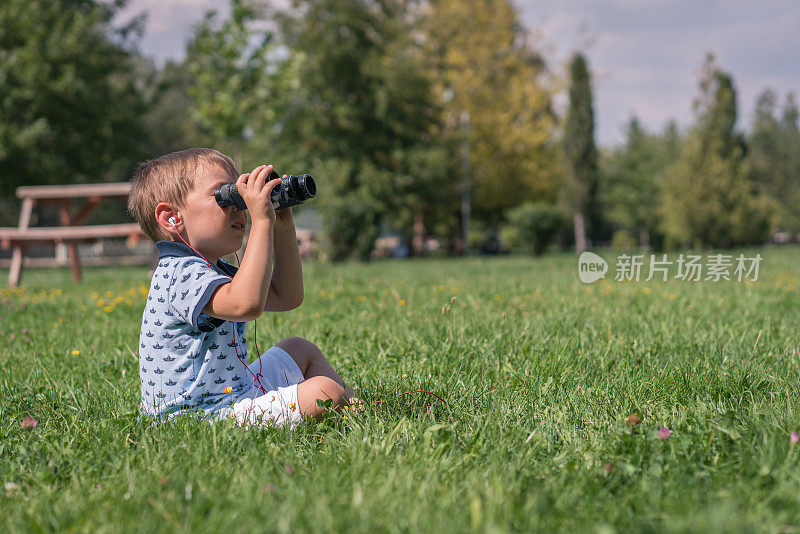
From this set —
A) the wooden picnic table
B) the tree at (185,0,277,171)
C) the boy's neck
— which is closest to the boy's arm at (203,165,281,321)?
the boy's neck

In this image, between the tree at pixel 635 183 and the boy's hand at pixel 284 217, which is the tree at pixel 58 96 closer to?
the boy's hand at pixel 284 217

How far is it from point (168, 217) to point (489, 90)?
26.8 metres

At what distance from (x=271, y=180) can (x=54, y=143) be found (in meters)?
24.3

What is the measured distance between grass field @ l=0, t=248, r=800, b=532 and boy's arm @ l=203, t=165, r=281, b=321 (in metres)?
0.47

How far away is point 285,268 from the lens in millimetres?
2582

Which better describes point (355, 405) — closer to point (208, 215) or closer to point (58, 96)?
point (208, 215)

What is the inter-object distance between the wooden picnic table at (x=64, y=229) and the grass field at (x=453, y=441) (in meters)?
5.13

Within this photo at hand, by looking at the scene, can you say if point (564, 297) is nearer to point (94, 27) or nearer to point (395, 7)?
point (395, 7)

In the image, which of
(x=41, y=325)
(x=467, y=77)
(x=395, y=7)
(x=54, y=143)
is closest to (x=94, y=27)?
(x=54, y=143)

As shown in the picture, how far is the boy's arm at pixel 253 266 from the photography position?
2.09 m

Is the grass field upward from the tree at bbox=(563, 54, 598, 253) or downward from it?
downward

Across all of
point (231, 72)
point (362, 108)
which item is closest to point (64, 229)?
point (231, 72)

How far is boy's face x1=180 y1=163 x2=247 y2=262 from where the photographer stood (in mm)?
2354

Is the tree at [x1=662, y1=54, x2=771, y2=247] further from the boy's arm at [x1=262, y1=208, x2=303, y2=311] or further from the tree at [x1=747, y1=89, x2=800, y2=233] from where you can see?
the tree at [x1=747, y1=89, x2=800, y2=233]
